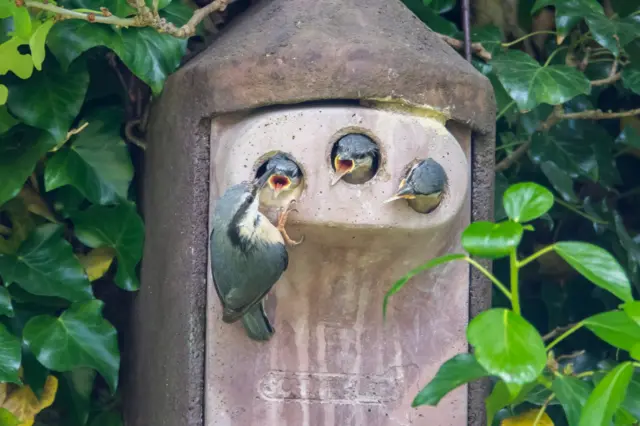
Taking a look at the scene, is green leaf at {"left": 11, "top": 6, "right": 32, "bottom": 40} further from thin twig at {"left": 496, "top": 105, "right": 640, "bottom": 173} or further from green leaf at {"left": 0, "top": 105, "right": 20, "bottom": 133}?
thin twig at {"left": 496, "top": 105, "right": 640, "bottom": 173}

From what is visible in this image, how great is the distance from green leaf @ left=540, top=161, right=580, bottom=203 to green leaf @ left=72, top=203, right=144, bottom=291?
2.17 feet

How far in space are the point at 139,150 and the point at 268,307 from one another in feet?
1.25

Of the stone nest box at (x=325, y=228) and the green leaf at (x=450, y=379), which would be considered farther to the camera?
the stone nest box at (x=325, y=228)

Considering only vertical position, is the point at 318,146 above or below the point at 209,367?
above

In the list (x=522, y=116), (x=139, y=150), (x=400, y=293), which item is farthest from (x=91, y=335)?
(x=522, y=116)

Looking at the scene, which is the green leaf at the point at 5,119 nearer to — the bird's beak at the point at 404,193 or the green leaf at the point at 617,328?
the bird's beak at the point at 404,193

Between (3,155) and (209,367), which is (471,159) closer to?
(209,367)

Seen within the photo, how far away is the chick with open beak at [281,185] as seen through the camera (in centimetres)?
134

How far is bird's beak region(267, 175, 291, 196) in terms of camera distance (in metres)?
1.34

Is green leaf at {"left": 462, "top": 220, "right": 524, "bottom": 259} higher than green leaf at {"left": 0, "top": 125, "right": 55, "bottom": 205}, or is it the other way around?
green leaf at {"left": 462, "top": 220, "right": 524, "bottom": 259}

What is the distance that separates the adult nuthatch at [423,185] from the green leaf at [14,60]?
20.3 inches

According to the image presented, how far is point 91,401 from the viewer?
1.71m

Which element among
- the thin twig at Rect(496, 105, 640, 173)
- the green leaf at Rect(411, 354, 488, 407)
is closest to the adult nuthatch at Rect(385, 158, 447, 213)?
the green leaf at Rect(411, 354, 488, 407)

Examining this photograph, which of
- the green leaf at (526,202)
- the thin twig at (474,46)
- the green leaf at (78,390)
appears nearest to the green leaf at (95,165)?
the green leaf at (78,390)
